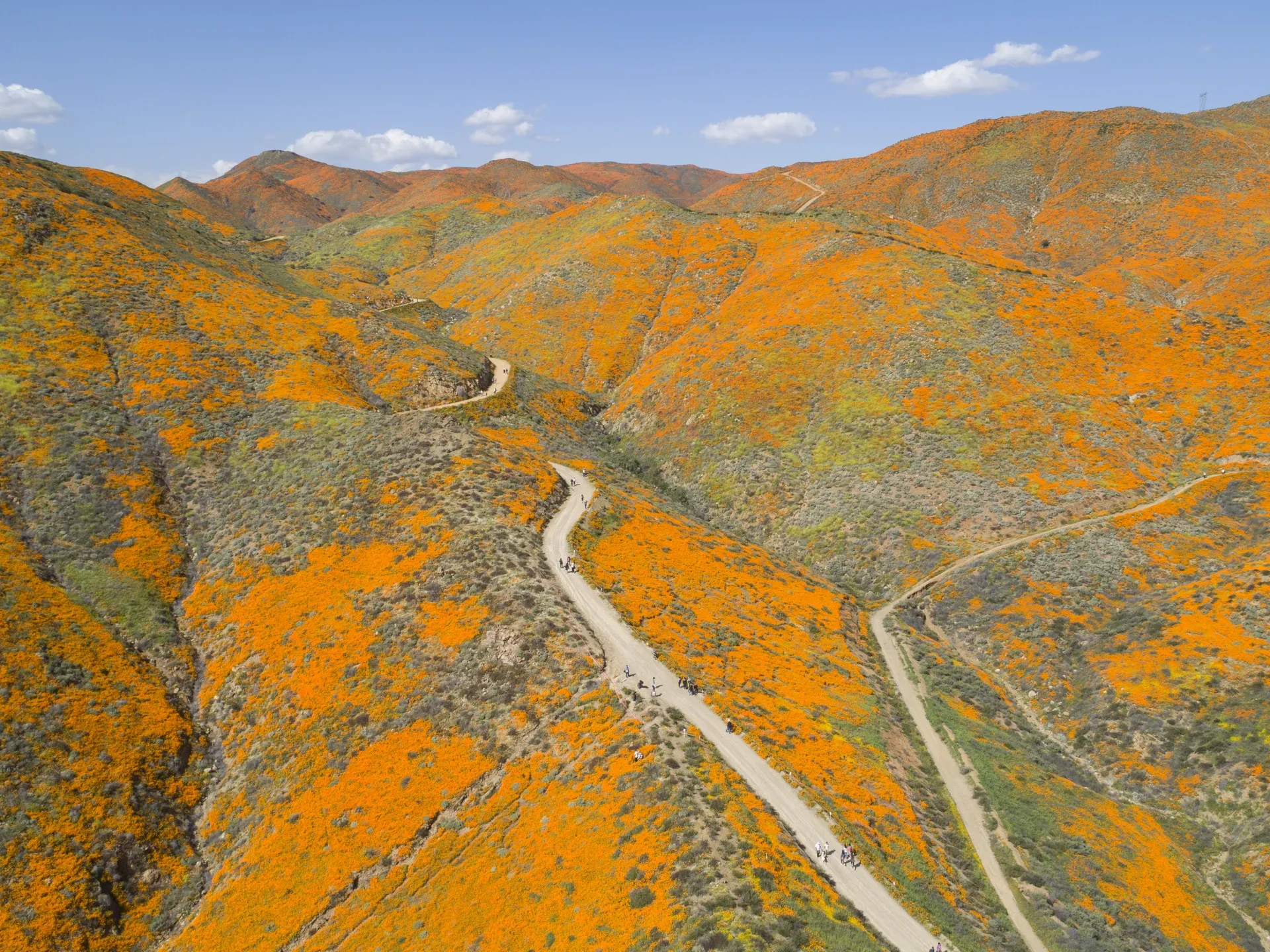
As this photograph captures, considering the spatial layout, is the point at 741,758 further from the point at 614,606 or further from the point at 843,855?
the point at 614,606

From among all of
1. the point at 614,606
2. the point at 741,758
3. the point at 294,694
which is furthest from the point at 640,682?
the point at 294,694

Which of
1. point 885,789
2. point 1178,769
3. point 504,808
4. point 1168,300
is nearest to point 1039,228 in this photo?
point 1168,300

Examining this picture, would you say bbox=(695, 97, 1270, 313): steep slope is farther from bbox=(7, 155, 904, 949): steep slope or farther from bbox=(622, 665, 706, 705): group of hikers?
bbox=(622, 665, 706, 705): group of hikers

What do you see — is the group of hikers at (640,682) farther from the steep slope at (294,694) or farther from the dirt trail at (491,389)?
the dirt trail at (491,389)

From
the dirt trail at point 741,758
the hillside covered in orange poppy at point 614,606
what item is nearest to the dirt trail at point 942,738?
the hillside covered in orange poppy at point 614,606

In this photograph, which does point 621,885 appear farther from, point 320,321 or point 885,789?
point 320,321
